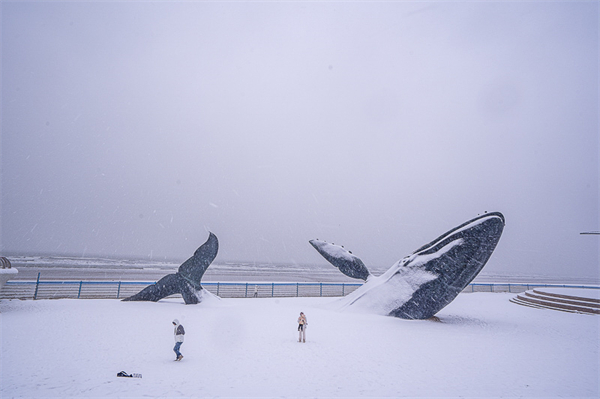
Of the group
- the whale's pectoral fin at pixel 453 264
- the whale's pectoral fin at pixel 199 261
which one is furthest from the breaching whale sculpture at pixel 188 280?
the whale's pectoral fin at pixel 453 264

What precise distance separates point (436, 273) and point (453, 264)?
692mm

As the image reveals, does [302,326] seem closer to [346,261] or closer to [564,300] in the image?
[346,261]

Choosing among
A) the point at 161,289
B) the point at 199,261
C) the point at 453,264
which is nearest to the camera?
the point at 453,264

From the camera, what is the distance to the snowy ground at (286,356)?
5.62 meters

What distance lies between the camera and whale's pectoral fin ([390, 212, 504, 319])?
37.1 ft

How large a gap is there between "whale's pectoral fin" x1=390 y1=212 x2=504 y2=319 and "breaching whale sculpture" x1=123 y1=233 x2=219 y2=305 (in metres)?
8.74

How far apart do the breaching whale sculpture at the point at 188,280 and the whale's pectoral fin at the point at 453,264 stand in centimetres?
874

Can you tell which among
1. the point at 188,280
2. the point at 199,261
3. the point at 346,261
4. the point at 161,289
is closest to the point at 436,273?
the point at 346,261

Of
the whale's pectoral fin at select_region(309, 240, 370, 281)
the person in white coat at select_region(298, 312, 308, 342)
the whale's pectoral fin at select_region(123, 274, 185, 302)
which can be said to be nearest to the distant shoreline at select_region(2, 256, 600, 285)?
Result: the whale's pectoral fin at select_region(123, 274, 185, 302)

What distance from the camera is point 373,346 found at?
8453 mm

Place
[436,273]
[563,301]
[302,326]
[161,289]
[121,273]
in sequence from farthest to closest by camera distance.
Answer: [121,273] → [563,301] → [161,289] → [436,273] → [302,326]

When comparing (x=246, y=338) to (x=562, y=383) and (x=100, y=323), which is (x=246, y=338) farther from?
(x=562, y=383)

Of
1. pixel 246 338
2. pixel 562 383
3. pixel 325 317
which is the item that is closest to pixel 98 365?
pixel 246 338

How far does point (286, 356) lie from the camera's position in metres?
7.51
